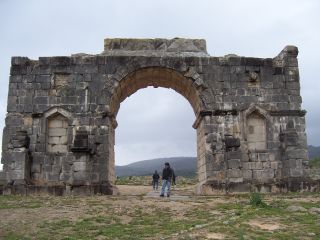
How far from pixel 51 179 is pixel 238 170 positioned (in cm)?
650

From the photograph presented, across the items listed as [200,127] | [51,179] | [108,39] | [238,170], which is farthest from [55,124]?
[238,170]

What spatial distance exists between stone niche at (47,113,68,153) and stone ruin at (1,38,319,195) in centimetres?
4

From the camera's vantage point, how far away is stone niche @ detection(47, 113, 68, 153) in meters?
15.5

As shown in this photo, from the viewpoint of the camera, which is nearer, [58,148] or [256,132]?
[58,148]

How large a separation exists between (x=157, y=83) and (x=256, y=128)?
446 cm

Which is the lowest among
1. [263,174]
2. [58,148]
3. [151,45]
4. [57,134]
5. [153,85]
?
[263,174]

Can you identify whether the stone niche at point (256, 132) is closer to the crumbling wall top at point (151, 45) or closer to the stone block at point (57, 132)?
the crumbling wall top at point (151, 45)

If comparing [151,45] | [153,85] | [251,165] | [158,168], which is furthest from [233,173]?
[158,168]

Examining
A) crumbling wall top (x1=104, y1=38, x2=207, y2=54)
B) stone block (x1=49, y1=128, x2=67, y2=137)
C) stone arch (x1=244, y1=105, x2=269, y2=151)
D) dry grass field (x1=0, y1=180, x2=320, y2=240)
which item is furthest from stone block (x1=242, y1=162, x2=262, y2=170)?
stone block (x1=49, y1=128, x2=67, y2=137)

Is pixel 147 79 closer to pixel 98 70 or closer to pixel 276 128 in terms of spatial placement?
pixel 98 70

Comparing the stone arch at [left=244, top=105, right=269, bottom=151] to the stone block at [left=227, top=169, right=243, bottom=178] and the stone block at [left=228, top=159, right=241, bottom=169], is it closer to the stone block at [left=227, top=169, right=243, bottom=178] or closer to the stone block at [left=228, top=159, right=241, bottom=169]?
the stone block at [left=228, top=159, right=241, bottom=169]

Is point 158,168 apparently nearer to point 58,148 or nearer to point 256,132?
point 256,132

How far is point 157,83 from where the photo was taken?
17.8 metres

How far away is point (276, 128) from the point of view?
51.7 feet
